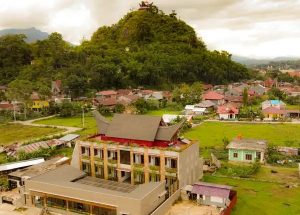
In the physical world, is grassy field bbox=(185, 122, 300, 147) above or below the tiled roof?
above

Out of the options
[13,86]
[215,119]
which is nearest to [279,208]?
[215,119]

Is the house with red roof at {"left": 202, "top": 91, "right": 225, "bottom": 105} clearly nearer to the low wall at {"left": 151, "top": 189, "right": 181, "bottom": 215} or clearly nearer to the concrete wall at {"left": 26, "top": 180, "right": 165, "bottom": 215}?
the low wall at {"left": 151, "top": 189, "right": 181, "bottom": 215}

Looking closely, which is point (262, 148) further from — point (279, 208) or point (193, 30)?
point (193, 30)

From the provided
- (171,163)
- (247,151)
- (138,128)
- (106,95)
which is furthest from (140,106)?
(171,163)

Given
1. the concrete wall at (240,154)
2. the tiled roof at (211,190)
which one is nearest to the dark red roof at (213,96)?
the concrete wall at (240,154)

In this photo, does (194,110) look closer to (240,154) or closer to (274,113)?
(274,113)

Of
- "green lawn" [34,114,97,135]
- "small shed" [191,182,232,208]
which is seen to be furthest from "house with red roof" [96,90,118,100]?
"small shed" [191,182,232,208]
